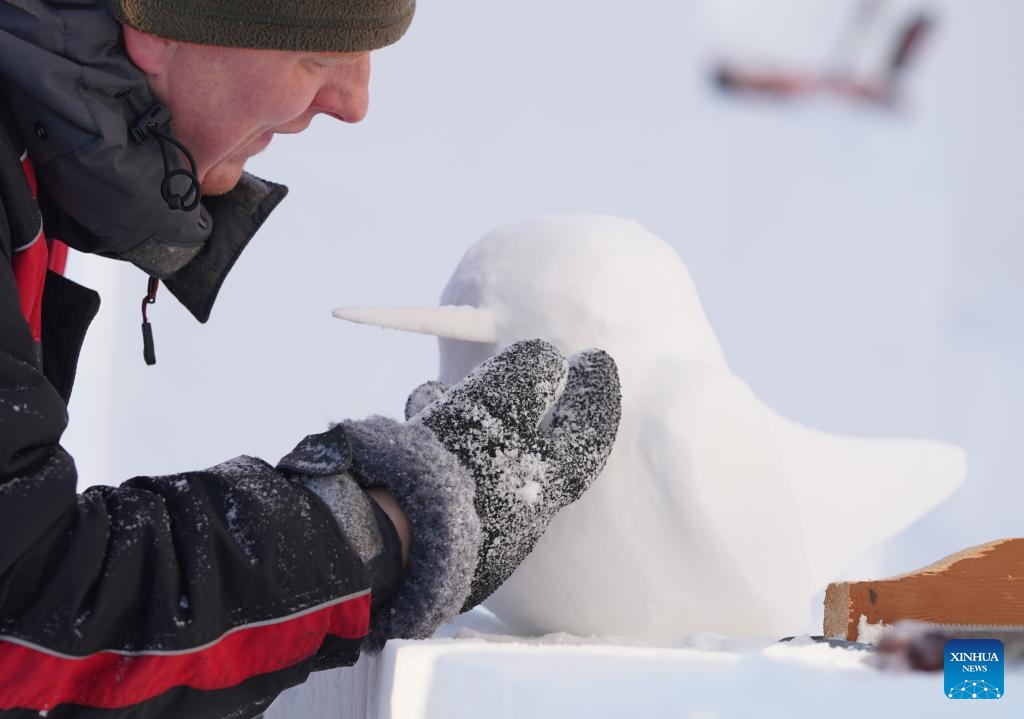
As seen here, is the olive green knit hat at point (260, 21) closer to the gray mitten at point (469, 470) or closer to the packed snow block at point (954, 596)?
the gray mitten at point (469, 470)

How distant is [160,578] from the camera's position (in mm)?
756

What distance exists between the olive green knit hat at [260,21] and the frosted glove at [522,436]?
316 millimetres

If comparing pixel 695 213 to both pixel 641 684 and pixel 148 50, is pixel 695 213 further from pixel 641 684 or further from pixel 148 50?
pixel 641 684

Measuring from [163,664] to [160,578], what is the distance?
Result: 56 mm

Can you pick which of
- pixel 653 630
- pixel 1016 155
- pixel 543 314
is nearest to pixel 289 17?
pixel 543 314

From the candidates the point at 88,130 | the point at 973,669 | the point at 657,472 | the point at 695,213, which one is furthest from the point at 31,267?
the point at 695,213

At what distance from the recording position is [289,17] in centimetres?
94

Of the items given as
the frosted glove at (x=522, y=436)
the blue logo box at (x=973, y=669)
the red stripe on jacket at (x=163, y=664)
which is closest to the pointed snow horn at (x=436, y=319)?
the frosted glove at (x=522, y=436)

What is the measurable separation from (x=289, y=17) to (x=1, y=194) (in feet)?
0.89

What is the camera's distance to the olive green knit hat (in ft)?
3.00

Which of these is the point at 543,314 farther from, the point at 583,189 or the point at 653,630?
the point at 583,189

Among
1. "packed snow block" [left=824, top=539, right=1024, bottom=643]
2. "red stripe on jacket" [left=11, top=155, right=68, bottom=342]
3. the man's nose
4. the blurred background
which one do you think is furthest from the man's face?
the blurred background

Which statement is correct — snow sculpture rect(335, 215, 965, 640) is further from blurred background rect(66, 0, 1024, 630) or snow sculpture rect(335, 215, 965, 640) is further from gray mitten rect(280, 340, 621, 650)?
blurred background rect(66, 0, 1024, 630)

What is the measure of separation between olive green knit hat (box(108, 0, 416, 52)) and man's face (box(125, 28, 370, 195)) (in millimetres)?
22
